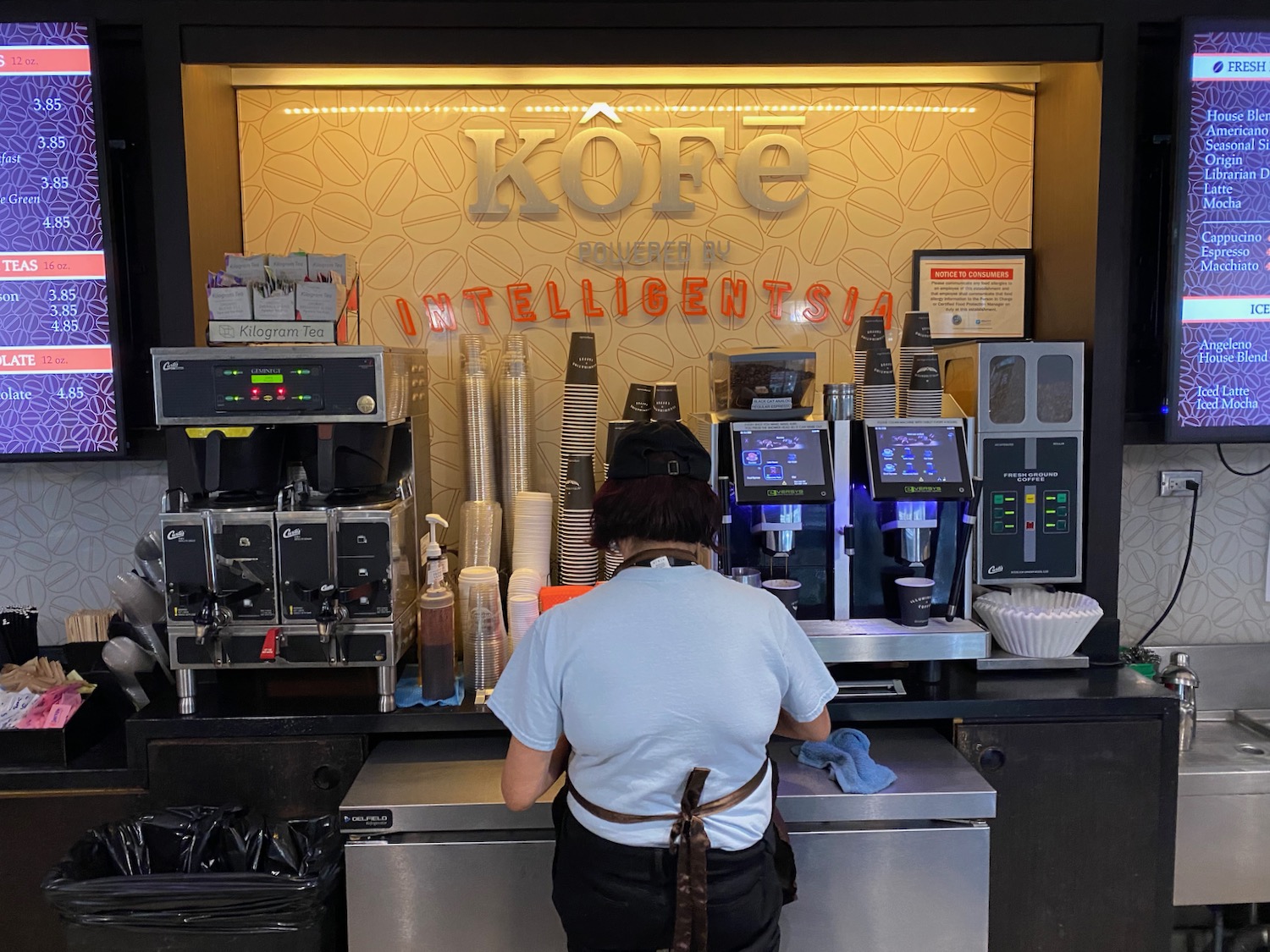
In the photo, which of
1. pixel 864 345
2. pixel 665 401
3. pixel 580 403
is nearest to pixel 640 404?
pixel 665 401

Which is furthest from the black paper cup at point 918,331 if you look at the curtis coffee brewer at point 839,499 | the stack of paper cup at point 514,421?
the stack of paper cup at point 514,421

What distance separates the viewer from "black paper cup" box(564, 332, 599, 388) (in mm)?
2895

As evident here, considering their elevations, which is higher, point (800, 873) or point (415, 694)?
point (415, 694)

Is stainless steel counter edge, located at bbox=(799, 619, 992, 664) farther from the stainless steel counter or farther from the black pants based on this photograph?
the black pants

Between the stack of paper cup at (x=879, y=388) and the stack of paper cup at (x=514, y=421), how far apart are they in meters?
1.00

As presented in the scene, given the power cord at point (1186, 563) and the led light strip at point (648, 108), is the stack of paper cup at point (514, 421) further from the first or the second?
the power cord at point (1186, 563)

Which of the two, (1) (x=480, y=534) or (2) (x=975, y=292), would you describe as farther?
(2) (x=975, y=292)

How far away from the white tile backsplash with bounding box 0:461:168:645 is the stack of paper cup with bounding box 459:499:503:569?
1038 mm

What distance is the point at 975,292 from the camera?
3.18 m

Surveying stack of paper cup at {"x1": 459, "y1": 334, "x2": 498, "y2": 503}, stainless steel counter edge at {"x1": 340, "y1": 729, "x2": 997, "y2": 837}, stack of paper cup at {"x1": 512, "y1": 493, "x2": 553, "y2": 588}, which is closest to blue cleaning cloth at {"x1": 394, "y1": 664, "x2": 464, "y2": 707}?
stainless steel counter edge at {"x1": 340, "y1": 729, "x2": 997, "y2": 837}

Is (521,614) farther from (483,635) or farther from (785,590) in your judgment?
(785,590)

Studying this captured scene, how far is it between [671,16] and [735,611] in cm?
181

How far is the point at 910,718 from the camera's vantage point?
249 centimetres

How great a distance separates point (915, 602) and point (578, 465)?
1.00 m
